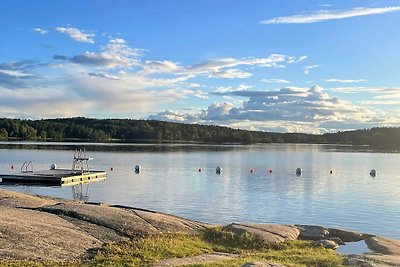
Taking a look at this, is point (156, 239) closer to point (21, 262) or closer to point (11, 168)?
point (21, 262)

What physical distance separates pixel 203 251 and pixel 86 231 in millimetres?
3961

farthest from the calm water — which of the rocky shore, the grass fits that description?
the grass

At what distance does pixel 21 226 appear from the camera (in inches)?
629

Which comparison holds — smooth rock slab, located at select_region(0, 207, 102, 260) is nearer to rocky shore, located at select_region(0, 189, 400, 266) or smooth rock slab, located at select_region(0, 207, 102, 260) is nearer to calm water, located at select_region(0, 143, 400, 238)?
rocky shore, located at select_region(0, 189, 400, 266)

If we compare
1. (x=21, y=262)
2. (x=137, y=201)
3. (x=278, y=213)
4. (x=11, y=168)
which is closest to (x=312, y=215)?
(x=278, y=213)

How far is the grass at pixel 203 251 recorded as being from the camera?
14.0 metres

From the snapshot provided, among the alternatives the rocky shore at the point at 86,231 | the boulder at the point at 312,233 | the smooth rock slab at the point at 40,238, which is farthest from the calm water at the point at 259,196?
the smooth rock slab at the point at 40,238

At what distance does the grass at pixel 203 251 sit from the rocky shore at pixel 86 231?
0.56 m

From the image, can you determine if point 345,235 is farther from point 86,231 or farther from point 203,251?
point 86,231

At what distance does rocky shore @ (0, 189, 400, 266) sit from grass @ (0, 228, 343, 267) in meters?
0.56

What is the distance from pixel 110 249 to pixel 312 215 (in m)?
23.8

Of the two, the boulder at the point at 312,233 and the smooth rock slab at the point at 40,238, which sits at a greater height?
the smooth rock slab at the point at 40,238

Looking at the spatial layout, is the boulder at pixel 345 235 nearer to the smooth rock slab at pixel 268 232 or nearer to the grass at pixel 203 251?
the smooth rock slab at pixel 268 232

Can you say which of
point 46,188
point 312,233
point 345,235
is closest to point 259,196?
point 345,235
